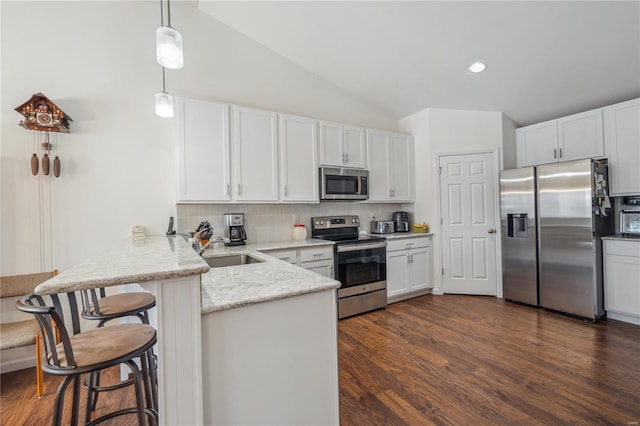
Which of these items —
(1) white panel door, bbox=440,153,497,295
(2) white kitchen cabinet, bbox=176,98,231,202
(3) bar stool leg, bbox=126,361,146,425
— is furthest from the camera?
(1) white panel door, bbox=440,153,497,295

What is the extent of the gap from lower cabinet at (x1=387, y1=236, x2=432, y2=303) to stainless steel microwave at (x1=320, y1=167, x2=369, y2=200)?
2.45 feet

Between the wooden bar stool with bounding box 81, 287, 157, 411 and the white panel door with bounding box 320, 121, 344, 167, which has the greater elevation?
the white panel door with bounding box 320, 121, 344, 167

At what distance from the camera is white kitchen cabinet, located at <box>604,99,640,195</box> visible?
10.0 ft

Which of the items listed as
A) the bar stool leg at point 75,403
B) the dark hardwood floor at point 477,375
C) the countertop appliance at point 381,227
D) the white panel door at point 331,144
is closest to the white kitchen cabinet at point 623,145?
the dark hardwood floor at point 477,375

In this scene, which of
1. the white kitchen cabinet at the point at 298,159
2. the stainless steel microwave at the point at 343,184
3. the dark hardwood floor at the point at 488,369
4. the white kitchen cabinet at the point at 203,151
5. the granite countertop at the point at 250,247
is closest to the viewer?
the dark hardwood floor at the point at 488,369

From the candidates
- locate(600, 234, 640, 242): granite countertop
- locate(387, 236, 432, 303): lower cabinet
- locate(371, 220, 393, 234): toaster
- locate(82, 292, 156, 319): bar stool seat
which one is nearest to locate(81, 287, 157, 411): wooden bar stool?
locate(82, 292, 156, 319): bar stool seat

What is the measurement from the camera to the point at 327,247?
3.19 meters

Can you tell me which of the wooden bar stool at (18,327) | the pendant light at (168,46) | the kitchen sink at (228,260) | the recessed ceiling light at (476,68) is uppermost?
the recessed ceiling light at (476,68)

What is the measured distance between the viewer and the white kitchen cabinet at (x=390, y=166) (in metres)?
3.93

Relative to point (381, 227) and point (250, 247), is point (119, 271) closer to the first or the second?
point (250, 247)

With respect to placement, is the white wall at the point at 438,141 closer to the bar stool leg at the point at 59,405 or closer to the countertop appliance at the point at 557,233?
the countertop appliance at the point at 557,233

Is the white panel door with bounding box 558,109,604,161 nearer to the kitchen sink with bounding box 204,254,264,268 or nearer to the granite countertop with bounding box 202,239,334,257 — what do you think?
the granite countertop with bounding box 202,239,334,257

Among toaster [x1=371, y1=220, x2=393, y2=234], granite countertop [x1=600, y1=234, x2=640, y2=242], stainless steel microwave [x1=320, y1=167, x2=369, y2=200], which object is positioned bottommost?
granite countertop [x1=600, y1=234, x2=640, y2=242]

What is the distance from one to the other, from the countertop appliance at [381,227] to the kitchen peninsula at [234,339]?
2.84 metres
